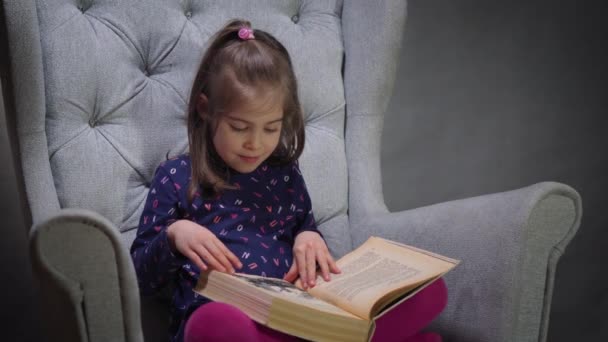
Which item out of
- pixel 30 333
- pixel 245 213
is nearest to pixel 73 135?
pixel 245 213

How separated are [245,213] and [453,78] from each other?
2.82 feet

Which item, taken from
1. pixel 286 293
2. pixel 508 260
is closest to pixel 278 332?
pixel 286 293

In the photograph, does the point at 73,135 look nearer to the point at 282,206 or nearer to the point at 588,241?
the point at 282,206

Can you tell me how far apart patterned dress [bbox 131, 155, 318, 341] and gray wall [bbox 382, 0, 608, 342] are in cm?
64

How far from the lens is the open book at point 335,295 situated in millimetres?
795

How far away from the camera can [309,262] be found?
100 centimetres

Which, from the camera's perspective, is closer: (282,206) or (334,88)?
(282,206)

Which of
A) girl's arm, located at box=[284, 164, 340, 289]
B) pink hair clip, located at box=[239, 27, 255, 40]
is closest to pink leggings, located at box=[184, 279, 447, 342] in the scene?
girl's arm, located at box=[284, 164, 340, 289]

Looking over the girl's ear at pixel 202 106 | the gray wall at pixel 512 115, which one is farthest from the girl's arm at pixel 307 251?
the gray wall at pixel 512 115

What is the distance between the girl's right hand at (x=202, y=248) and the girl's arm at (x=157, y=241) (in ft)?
0.09

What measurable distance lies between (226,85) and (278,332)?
0.39m

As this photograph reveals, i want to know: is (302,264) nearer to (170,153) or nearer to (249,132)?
(249,132)

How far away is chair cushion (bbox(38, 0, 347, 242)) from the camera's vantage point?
1.06m

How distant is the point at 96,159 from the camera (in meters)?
1.08
